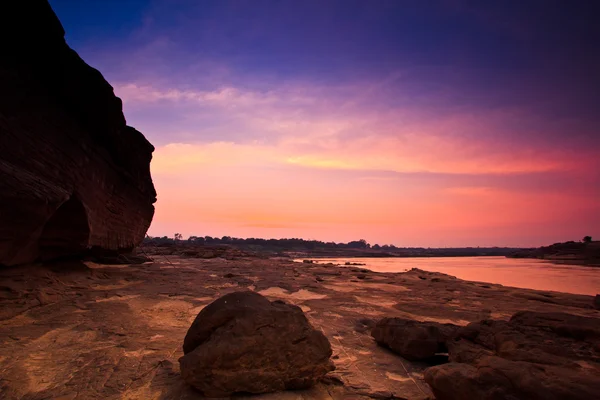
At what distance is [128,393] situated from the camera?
3.20 m

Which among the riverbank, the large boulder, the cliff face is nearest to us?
the large boulder

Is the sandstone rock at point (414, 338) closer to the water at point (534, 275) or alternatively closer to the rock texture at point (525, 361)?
the rock texture at point (525, 361)

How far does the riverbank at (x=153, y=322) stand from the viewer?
340 centimetres

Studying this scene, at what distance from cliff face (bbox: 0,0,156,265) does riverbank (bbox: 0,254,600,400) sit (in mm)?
1178

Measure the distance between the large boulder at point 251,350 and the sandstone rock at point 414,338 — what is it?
1.34 meters

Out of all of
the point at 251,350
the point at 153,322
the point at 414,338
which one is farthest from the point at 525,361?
the point at 153,322

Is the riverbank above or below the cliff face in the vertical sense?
below

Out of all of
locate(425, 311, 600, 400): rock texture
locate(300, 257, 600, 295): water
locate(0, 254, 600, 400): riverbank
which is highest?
locate(425, 311, 600, 400): rock texture

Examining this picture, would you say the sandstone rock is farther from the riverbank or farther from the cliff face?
the cliff face

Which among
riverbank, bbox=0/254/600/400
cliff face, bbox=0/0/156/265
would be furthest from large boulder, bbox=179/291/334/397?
cliff face, bbox=0/0/156/265

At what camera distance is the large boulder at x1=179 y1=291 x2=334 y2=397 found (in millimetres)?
3160

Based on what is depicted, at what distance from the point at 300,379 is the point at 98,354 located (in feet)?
9.32

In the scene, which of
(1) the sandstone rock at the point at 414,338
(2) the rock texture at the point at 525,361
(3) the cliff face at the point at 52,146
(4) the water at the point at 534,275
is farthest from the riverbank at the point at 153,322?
(4) the water at the point at 534,275

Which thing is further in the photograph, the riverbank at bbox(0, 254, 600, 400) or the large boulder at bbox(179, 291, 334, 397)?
the riverbank at bbox(0, 254, 600, 400)
